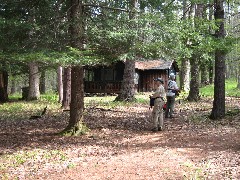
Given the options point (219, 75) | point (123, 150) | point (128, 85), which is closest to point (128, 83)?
point (128, 85)

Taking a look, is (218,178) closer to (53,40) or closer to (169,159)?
(169,159)

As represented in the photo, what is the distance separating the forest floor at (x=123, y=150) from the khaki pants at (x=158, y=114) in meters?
0.42

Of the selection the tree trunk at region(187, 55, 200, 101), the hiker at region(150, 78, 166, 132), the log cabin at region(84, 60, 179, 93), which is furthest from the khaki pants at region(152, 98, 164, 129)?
the log cabin at region(84, 60, 179, 93)

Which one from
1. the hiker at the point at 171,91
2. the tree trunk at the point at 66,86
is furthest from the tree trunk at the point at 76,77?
the tree trunk at the point at 66,86

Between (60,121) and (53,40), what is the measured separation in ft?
14.3

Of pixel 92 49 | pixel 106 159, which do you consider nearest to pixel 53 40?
pixel 92 49

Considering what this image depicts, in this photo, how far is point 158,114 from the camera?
1197 centimetres

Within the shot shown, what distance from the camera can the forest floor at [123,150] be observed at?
7.21m

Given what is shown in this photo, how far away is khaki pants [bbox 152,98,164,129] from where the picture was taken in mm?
11929

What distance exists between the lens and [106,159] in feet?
27.2

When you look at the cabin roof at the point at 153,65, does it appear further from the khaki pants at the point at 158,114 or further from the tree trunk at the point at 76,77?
the tree trunk at the point at 76,77

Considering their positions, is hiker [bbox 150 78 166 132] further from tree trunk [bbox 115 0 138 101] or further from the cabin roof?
the cabin roof

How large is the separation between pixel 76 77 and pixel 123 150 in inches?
119

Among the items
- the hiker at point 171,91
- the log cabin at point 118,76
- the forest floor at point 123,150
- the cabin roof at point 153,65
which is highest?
the cabin roof at point 153,65
